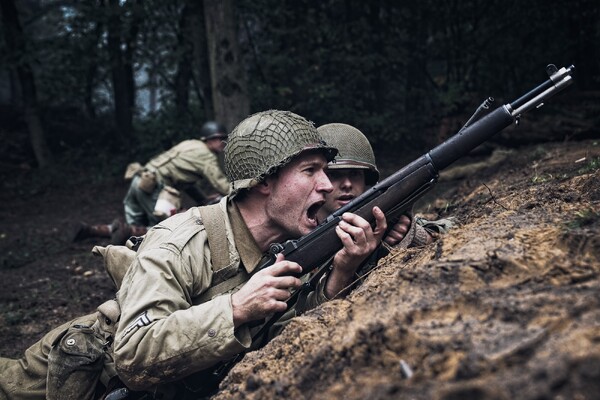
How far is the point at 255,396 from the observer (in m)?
2.38

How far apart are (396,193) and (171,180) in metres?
6.35

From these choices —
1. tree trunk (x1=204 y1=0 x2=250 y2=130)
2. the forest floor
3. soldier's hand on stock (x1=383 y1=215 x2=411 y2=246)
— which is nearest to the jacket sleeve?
the forest floor

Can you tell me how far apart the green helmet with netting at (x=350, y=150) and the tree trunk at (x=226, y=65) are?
5634 mm

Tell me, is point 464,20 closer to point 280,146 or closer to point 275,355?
point 280,146

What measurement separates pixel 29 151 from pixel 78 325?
16258mm

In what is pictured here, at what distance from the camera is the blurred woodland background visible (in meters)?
11.7

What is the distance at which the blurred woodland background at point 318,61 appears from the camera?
11.7m

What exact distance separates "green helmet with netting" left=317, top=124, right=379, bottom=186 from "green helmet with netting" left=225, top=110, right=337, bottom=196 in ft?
2.90

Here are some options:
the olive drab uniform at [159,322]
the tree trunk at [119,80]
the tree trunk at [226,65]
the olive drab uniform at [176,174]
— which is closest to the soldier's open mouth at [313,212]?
the olive drab uniform at [159,322]

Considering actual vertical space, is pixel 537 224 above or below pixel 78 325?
below

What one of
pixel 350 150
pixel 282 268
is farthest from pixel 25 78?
pixel 282 268

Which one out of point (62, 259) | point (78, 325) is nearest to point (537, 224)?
point (78, 325)

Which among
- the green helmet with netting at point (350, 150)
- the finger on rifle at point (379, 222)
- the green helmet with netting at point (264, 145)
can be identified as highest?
the green helmet with netting at point (264, 145)

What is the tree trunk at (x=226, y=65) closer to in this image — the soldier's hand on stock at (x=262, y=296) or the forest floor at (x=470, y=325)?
the forest floor at (x=470, y=325)
